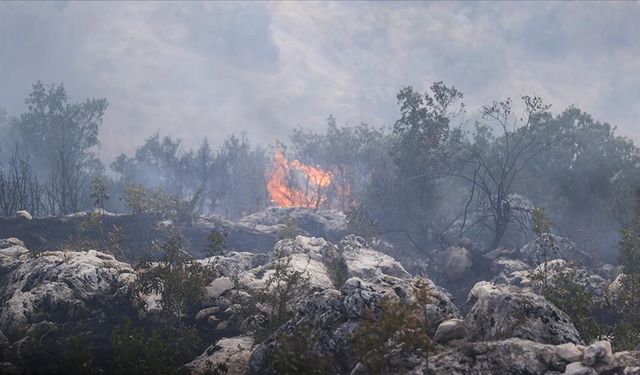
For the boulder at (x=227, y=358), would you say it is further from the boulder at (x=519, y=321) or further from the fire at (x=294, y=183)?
the fire at (x=294, y=183)

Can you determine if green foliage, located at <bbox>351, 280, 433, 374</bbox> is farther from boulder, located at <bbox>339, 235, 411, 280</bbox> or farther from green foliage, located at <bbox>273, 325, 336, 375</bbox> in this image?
boulder, located at <bbox>339, 235, 411, 280</bbox>

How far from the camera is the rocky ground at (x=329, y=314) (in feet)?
37.3

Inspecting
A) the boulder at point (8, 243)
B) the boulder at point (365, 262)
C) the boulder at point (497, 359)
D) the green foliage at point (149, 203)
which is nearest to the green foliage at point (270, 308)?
the boulder at point (497, 359)

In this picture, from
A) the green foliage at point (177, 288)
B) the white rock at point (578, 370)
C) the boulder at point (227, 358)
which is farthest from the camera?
the green foliage at point (177, 288)

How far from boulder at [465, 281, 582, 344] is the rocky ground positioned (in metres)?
0.03

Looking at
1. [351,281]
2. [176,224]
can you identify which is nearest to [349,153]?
[176,224]

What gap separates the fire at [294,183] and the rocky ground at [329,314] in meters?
36.4

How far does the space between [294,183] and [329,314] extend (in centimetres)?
Answer: 6224

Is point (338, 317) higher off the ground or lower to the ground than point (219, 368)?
higher

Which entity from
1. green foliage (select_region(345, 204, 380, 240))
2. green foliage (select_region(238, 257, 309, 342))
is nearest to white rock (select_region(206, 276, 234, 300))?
green foliage (select_region(238, 257, 309, 342))

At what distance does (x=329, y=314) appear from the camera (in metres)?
14.7

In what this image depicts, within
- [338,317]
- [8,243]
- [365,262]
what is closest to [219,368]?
[338,317]

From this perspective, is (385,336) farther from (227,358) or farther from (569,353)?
(227,358)

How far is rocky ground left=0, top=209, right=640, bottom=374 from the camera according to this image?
11383 mm
